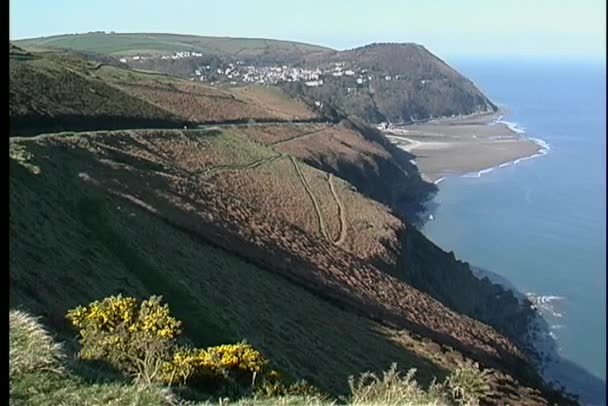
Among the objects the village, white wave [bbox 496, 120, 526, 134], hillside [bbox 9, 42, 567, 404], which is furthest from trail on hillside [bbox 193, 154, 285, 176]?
the village

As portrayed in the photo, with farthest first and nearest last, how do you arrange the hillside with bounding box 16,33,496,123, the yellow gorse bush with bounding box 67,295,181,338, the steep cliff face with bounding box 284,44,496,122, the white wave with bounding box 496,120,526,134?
the hillside with bounding box 16,33,496,123
the steep cliff face with bounding box 284,44,496,122
the white wave with bounding box 496,120,526,134
the yellow gorse bush with bounding box 67,295,181,338

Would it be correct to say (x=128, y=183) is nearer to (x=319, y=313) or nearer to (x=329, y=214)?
(x=319, y=313)

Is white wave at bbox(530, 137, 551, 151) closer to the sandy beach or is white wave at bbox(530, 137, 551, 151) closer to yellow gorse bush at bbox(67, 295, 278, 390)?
the sandy beach

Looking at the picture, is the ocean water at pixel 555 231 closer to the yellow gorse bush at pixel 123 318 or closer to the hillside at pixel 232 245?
the hillside at pixel 232 245

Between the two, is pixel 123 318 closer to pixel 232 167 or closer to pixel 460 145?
pixel 232 167

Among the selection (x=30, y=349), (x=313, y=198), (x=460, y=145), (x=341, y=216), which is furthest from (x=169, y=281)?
(x=460, y=145)

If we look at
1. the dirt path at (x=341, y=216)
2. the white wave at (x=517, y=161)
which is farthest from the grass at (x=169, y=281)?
the white wave at (x=517, y=161)

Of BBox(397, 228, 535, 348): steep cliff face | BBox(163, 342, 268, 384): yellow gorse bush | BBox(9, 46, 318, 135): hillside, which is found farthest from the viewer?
BBox(397, 228, 535, 348): steep cliff face

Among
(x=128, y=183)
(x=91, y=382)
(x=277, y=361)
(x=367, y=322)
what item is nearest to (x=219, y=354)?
(x=91, y=382)
